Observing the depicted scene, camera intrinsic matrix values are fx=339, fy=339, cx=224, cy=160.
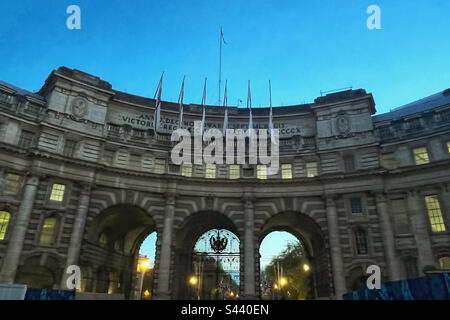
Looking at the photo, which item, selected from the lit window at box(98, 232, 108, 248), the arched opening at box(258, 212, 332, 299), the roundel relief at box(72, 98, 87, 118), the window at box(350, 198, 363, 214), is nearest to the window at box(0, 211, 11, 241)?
the lit window at box(98, 232, 108, 248)

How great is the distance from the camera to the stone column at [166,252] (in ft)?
106

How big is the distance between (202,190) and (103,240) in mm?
12546

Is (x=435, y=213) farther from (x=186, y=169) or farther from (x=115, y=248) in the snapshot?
(x=115, y=248)

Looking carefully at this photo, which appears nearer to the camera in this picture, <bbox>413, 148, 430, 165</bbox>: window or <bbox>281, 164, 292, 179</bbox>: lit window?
<bbox>413, 148, 430, 165</bbox>: window

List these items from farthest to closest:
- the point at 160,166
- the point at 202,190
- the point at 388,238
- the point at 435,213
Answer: the point at 160,166 < the point at 202,190 < the point at 388,238 < the point at 435,213

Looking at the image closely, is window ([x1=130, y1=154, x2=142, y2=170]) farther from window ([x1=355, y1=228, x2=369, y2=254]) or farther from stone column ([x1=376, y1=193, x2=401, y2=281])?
stone column ([x1=376, y1=193, x2=401, y2=281])

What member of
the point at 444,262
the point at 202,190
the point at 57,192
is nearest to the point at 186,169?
the point at 202,190

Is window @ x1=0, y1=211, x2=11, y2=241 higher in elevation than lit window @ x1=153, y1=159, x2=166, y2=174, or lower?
lower

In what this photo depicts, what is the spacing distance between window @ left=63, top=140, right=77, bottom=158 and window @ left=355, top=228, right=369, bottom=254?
98.1ft

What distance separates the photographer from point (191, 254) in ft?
129

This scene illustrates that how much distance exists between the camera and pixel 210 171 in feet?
126

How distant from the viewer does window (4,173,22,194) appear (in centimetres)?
3094

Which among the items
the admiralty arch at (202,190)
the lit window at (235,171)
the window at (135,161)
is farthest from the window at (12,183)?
the lit window at (235,171)
